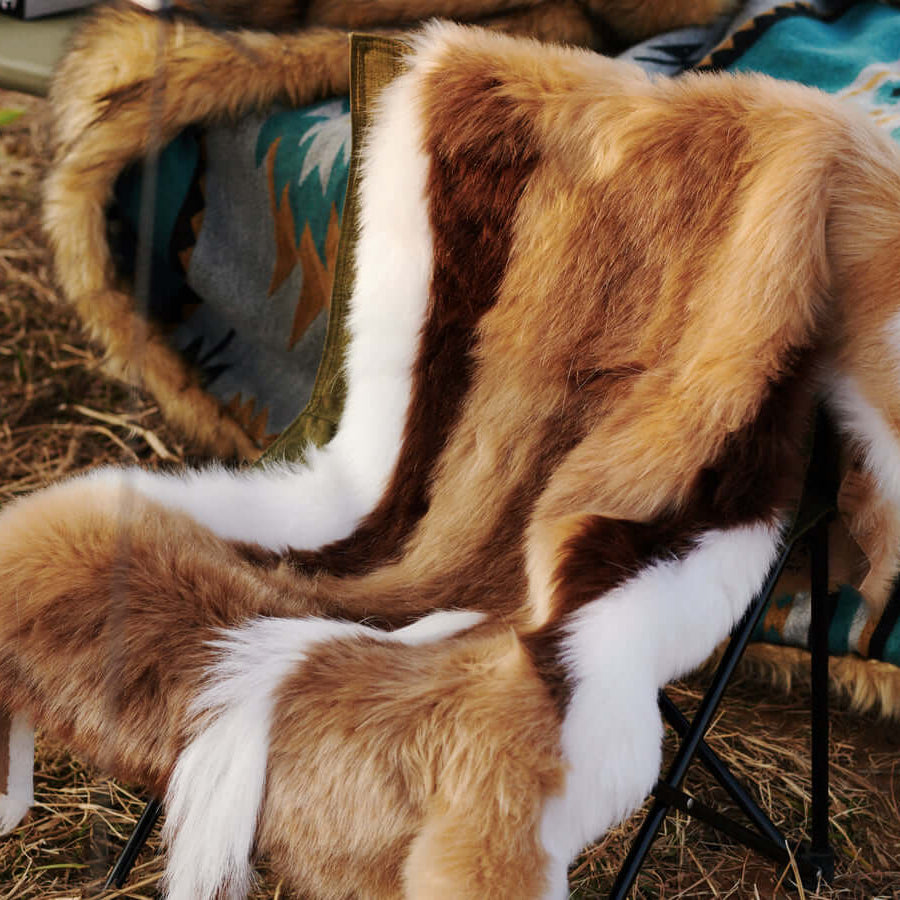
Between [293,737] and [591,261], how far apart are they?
1.78ft

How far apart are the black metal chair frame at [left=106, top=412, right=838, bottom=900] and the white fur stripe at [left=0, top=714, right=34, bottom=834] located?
11cm

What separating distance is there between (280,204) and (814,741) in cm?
116

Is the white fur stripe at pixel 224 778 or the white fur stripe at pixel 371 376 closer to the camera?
the white fur stripe at pixel 224 778

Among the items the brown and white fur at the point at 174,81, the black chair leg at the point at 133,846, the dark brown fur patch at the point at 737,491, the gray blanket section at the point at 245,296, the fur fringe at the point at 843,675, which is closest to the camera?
the dark brown fur patch at the point at 737,491

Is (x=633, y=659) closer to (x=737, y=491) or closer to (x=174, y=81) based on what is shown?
(x=737, y=491)

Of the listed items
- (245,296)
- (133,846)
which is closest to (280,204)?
Answer: (245,296)

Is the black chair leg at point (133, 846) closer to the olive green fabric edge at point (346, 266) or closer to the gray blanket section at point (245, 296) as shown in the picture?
the olive green fabric edge at point (346, 266)

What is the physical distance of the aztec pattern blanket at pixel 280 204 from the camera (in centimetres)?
168

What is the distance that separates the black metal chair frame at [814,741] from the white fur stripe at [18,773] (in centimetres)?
11

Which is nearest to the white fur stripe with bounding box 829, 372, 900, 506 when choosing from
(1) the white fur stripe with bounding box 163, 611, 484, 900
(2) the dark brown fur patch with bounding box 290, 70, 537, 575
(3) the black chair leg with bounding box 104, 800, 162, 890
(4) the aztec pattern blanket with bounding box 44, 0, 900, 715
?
(2) the dark brown fur patch with bounding box 290, 70, 537, 575

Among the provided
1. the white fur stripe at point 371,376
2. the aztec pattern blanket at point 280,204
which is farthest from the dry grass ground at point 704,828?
the white fur stripe at point 371,376

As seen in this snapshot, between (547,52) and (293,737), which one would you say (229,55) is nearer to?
(547,52)

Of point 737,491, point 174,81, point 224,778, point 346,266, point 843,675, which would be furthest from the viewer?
point 174,81

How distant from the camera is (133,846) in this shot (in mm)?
1056
